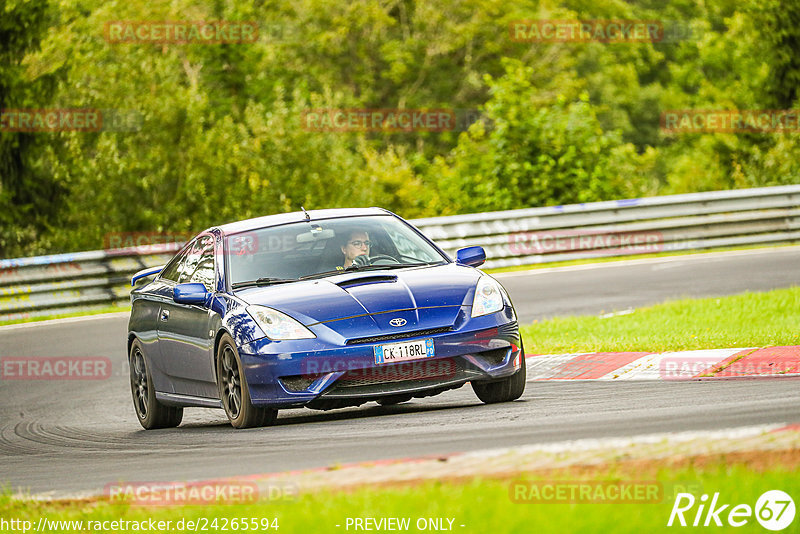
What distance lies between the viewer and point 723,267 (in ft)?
65.0

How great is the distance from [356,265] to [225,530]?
4.80m

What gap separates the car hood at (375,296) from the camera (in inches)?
340

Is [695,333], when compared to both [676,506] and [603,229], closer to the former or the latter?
[676,506]

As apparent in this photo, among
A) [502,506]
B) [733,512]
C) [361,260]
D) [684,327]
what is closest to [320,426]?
[361,260]

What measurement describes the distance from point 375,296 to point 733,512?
4518mm

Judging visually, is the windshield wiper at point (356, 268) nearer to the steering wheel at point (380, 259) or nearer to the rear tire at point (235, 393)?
the steering wheel at point (380, 259)

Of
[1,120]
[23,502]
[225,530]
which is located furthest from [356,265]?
[1,120]

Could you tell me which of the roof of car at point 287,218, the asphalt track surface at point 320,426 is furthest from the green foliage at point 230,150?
the roof of car at point 287,218

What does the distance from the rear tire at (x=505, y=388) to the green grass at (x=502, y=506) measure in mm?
4013

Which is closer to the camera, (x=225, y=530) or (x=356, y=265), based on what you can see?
(x=225, y=530)

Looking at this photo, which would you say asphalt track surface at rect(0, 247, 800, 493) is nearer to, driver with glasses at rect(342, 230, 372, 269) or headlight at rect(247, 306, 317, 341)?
headlight at rect(247, 306, 317, 341)

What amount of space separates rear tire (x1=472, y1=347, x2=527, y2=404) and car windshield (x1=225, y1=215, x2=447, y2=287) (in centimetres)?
104

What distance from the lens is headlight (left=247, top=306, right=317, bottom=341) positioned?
862 cm

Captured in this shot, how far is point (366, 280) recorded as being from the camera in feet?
29.9
